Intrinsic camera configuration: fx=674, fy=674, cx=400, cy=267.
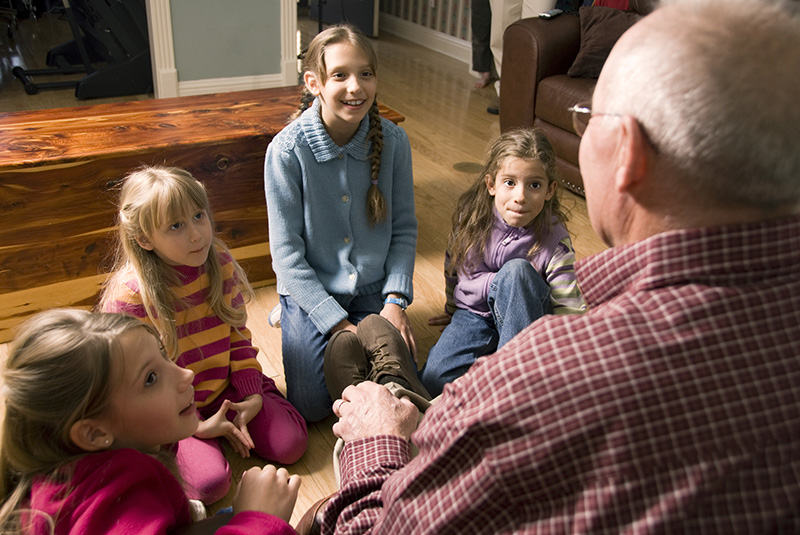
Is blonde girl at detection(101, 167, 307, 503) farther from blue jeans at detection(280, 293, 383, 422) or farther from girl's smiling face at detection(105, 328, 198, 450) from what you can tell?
girl's smiling face at detection(105, 328, 198, 450)

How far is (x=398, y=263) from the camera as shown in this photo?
6.53 feet

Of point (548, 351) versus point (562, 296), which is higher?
point (548, 351)

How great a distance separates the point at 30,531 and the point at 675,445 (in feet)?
2.72

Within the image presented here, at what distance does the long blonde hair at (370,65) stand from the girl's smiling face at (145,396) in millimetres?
924

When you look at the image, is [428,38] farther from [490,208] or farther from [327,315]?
[327,315]

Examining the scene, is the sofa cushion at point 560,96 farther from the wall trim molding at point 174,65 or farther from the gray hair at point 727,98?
the gray hair at point 727,98

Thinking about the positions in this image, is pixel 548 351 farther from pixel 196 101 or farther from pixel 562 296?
pixel 196 101

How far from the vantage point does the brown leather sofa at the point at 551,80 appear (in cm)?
323

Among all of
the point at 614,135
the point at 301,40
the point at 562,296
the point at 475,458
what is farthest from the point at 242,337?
the point at 301,40

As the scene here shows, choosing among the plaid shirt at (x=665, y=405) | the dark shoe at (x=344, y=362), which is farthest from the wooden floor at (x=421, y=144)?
the plaid shirt at (x=665, y=405)

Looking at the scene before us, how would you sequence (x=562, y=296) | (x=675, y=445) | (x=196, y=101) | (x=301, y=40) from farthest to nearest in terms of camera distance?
(x=301, y=40)
(x=196, y=101)
(x=562, y=296)
(x=675, y=445)

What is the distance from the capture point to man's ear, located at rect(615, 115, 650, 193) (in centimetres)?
70

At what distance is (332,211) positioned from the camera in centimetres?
191

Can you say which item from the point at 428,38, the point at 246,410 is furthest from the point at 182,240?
the point at 428,38
